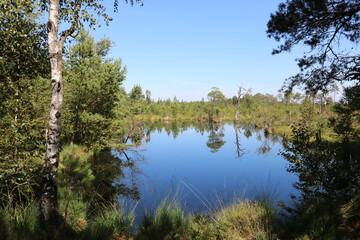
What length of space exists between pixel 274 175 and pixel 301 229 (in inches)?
479

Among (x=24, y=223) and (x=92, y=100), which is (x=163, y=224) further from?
(x=92, y=100)

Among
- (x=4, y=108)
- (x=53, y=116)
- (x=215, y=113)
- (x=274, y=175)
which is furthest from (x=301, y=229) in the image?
(x=215, y=113)

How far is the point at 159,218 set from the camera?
227 inches

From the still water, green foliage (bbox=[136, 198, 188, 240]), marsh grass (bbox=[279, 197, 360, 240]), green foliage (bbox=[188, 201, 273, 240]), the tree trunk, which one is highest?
the tree trunk

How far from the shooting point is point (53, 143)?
183 inches

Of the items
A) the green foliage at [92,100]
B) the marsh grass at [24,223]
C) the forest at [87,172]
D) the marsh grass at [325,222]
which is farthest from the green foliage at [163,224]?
the green foliage at [92,100]

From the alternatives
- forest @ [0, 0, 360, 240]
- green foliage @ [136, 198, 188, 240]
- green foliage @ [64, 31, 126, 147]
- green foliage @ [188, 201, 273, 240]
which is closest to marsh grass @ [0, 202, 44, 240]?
forest @ [0, 0, 360, 240]

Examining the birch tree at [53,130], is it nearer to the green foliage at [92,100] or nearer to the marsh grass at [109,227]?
the marsh grass at [109,227]

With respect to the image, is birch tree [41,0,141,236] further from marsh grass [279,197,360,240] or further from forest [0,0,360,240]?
marsh grass [279,197,360,240]

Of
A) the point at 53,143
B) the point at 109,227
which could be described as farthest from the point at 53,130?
the point at 109,227

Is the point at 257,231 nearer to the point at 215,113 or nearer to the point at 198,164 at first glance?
the point at 198,164

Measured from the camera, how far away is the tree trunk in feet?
14.9

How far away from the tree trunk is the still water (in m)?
4.36

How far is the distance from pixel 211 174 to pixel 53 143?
13293mm
